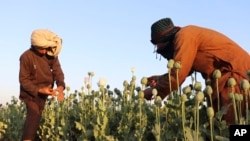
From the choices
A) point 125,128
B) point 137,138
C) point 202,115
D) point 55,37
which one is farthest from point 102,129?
point 55,37

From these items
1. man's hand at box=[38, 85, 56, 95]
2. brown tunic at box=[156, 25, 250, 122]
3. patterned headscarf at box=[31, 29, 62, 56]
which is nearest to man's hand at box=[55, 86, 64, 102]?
man's hand at box=[38, 85, 56, 95]

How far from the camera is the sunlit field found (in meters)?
2.69

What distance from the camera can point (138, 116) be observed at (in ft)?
11.2

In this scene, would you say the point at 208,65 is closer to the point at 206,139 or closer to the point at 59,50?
the point at 206,139

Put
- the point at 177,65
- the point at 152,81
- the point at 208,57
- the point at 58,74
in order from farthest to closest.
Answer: the point at 58,74, the point at 152,81, the point at 208,57, the point at 177,65

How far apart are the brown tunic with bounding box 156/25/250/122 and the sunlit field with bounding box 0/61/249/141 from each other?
0.12 m

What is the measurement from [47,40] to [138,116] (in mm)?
1998

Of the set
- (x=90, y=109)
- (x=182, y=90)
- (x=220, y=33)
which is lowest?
(x=90, y=109)

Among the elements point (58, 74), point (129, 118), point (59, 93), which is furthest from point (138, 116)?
point (58, 74)

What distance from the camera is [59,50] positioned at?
537 centimetres

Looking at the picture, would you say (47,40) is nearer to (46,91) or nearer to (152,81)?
(46,91)

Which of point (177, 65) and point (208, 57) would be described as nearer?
point (177, 65)

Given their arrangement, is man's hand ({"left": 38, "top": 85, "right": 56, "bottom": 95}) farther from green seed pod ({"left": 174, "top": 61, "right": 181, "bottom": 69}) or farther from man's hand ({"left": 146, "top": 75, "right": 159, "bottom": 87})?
green seed pod ({"left": 174, "top": 61, "right": 181, "bottom": 69})

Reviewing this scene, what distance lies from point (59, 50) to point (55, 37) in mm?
187
